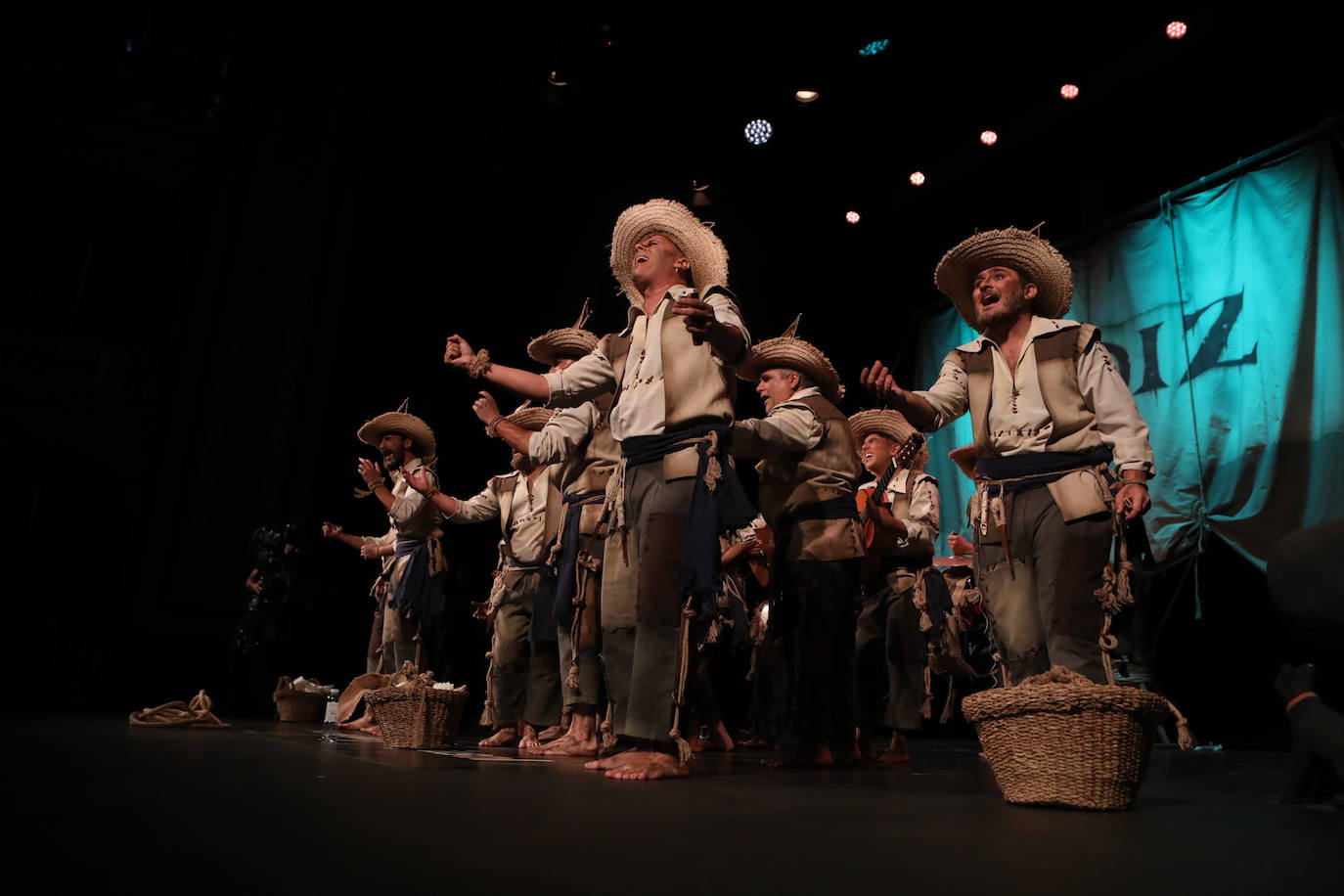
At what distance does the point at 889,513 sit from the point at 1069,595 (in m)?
1.93

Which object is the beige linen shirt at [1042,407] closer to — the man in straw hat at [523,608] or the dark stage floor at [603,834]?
the dark stage floor at [603,834]

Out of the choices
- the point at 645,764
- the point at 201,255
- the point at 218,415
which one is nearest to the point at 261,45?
the point at 201,255

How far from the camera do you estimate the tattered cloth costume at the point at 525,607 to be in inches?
189

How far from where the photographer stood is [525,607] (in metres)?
5.09

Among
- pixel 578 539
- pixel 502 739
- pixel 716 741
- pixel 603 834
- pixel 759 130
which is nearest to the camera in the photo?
pixel 603 834

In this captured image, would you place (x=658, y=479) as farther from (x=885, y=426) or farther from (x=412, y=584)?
(x=412, y=584)

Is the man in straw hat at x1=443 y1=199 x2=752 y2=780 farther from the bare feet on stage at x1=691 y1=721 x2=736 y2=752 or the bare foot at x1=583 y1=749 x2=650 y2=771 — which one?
the bare feet on stage at x1=691 y1=721 x2=736 y2=752

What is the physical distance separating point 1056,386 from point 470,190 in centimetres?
622

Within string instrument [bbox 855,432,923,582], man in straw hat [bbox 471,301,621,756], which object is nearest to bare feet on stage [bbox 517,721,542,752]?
man in straw hat [bbox 471,301,621,756]

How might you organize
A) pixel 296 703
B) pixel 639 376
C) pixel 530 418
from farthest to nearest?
pixel 296 703, pixel 530 418, pixel 639 376

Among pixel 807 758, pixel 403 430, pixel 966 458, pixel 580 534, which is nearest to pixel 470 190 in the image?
pixel 403 430

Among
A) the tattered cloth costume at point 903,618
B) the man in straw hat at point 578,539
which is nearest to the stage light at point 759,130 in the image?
the tattered cloth costume at point 903,618

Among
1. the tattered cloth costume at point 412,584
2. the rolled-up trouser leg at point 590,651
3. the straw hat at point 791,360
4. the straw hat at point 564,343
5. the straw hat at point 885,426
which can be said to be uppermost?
the straw hat at point 564,343

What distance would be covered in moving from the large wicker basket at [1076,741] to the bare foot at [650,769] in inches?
37.9
